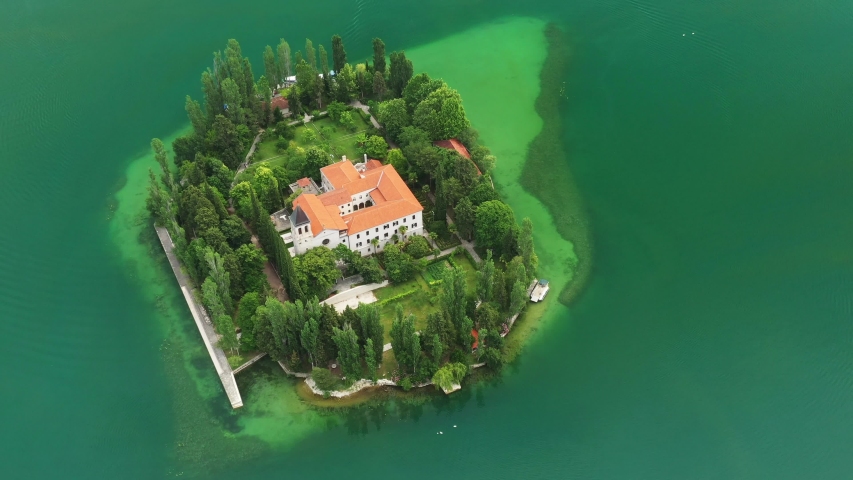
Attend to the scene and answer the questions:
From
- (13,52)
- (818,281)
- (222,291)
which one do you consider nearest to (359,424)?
(222,291)

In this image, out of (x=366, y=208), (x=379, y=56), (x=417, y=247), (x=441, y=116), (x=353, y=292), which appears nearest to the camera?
(x=353, y=292)

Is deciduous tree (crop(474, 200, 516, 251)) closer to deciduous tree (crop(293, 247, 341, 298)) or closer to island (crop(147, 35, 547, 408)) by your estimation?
island (crop(147, 35, 547, 408))

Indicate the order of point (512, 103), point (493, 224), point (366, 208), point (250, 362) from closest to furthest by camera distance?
1. point (250, 362)
2. point (493, 224)
3. point (366, 208)
4. point (512, 103)

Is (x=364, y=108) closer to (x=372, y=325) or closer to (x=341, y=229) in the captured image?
(x=341, y=229)

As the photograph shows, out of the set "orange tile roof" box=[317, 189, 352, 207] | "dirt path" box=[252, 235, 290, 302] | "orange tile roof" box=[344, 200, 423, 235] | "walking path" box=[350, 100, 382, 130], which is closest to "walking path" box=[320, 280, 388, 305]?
"dirt path" box=[252, 235, 290, 302]

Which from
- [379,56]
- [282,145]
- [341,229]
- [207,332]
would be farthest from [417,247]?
[379,56]
